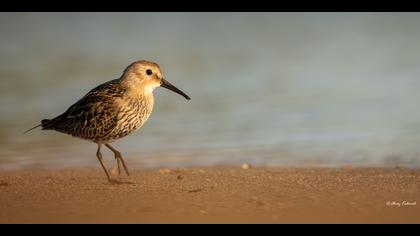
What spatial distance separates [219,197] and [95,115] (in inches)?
88.9

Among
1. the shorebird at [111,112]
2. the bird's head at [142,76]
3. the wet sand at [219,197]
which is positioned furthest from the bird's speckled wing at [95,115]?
the wet sand at [219,197]

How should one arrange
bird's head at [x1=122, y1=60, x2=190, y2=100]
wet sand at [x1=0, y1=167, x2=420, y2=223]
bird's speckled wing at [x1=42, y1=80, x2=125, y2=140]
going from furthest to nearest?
1. bird's head at [x1=122, y1=60, x2=190, y2=100]
2. bird's speckled wing at [x1=42, y1=80, x2=125, y2=140]
3. wet sand at [x1=0, y1=167, x2=420, y2=223]

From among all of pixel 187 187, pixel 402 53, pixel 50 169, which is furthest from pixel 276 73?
pixel 187 187

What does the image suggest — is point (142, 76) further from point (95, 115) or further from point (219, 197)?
point (219, 197)

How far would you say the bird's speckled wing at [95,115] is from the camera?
7762 millimetres

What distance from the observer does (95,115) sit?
775 cm

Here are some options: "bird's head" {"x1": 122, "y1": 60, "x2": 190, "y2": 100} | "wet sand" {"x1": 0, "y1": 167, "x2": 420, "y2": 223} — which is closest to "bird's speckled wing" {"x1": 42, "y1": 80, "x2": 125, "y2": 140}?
"bird's head" {"x1": 122, "y1": 60, "x2": 190, "y2": 100}

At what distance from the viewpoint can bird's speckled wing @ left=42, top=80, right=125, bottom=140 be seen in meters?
7.76

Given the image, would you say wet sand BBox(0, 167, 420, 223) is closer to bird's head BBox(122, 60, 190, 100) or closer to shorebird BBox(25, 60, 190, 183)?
shorebird BBox(25, 60, 190, 183)

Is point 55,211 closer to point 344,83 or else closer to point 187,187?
point 187,187

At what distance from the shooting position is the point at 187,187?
6492 mm

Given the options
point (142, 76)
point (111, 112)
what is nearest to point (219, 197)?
point (111, 112)

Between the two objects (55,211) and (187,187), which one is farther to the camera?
(187,187)
